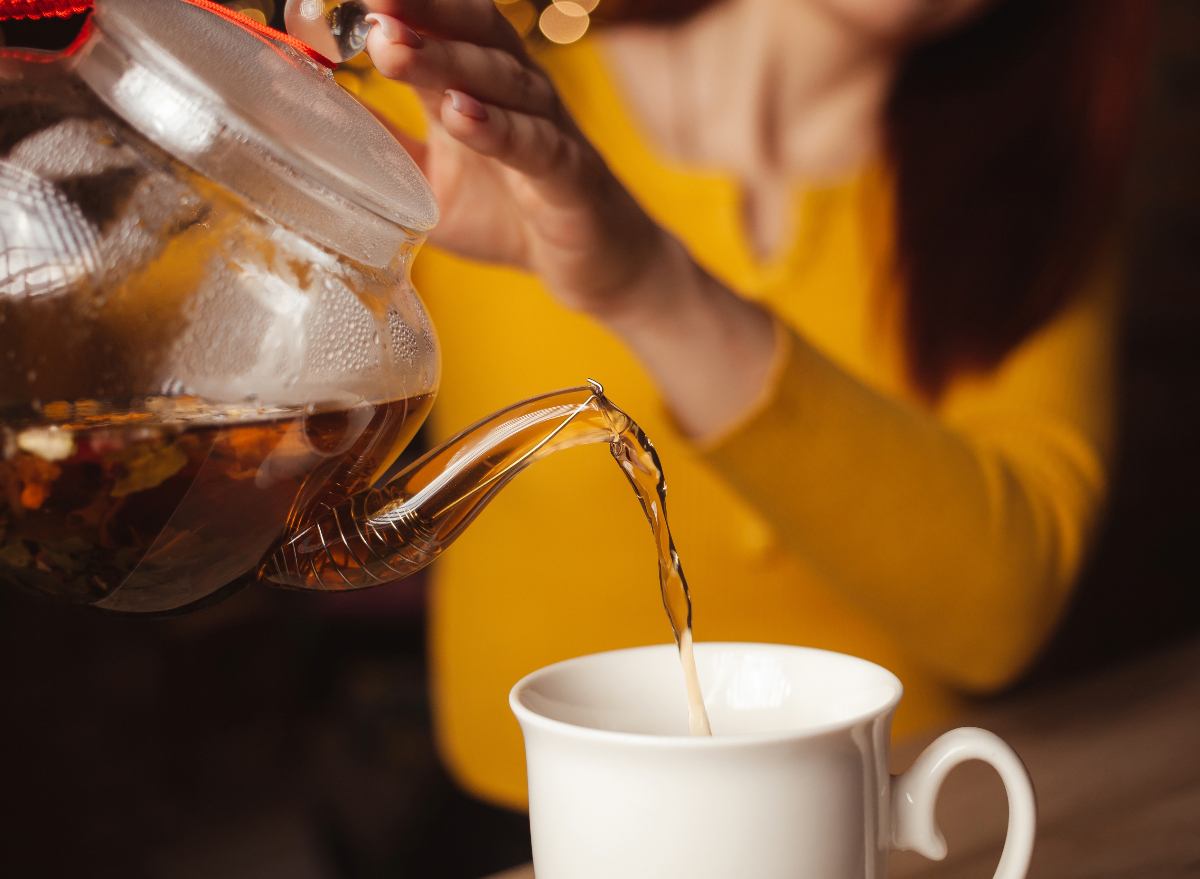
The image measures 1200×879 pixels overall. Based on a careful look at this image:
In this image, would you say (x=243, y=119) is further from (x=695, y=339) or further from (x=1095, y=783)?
(x=1095, y=783)

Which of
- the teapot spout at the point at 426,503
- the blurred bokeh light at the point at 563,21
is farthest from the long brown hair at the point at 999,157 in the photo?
the teapot spout at the point at 426,503

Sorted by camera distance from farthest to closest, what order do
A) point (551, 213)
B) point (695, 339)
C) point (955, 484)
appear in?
1. point (955, 484)
2. point (695, 339)
3. point (551, 213)

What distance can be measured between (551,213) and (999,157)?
75 cm

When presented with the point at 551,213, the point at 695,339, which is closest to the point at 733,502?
the point at 695,339

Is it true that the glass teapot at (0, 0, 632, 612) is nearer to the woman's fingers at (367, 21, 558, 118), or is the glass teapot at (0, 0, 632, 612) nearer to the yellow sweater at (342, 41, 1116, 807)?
the woman's fingers at (367, 21, 558, 118)

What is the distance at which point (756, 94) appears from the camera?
1.07 metres

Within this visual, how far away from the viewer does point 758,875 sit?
30 cm

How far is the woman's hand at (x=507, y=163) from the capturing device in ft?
1.24

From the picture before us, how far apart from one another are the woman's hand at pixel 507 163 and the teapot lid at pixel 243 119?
0.07 m

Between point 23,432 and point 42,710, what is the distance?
1.83 meters

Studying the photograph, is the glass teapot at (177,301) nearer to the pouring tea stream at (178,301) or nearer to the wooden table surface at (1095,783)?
the pouring tea stream at (178,301)

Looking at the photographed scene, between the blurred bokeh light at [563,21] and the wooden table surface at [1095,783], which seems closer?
the wooden table surface at [1095,783]

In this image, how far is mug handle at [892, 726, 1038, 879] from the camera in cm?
34

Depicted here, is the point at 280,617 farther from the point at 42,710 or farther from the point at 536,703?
the point at 536,703
